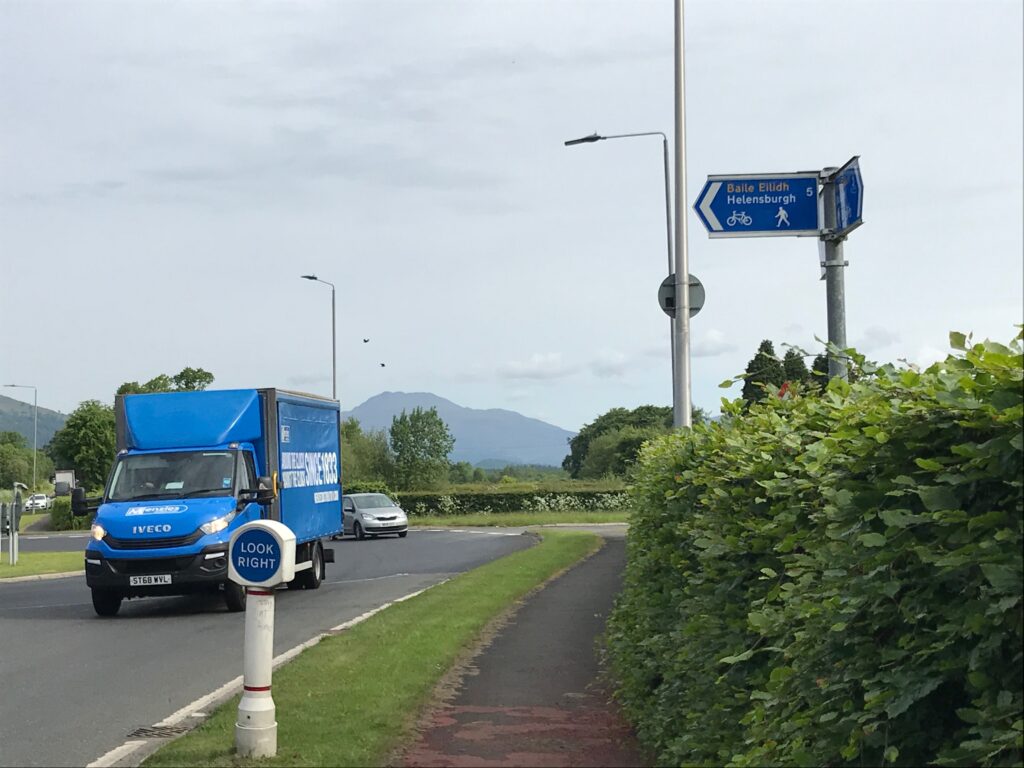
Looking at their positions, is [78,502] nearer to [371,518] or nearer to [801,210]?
[801,210]

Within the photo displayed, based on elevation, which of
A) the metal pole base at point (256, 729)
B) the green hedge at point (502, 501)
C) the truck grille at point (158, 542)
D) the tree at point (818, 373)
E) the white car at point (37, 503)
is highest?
the tree at point (818, 373)

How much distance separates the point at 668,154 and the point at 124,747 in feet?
61.4

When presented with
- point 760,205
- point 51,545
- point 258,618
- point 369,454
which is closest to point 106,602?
point 258,618

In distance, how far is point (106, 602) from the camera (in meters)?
16.5

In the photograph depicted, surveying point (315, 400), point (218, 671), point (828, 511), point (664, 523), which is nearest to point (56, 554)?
point (315, 400)

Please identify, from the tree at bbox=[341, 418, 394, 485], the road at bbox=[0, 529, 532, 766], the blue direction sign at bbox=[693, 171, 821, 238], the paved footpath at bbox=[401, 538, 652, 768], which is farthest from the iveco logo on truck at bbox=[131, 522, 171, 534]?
the tree at bbox=[341, 418, 394, 485]

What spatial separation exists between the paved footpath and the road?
2314 millimetres

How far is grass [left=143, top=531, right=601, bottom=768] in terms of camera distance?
711cm

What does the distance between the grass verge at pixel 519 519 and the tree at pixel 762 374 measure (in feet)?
30.0

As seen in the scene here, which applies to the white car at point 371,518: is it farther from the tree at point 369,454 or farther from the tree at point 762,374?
the tree at point 369,454

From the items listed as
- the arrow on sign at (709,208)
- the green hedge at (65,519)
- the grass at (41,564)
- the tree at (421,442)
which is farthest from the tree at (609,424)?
the arrow on sign at (709,208)

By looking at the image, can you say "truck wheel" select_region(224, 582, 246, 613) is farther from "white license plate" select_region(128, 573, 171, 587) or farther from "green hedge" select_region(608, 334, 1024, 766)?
"green hedge" select_region(608, 334, 1024, 766)

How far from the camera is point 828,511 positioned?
3.31 m

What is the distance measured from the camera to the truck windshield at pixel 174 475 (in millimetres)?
16703
